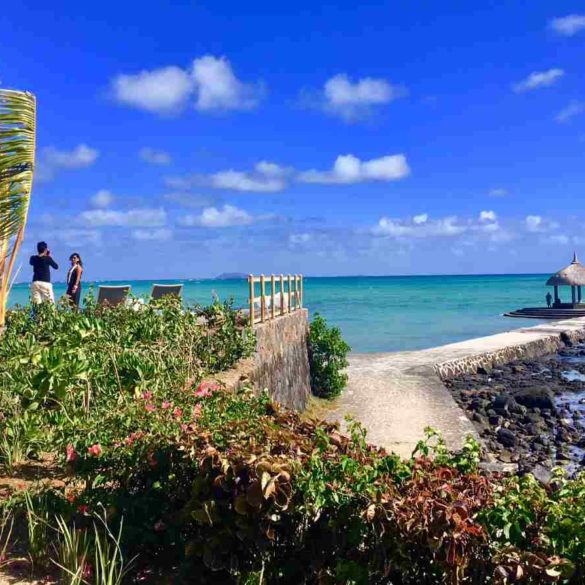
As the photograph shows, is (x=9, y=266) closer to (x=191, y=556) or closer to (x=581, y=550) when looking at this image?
(x=191, y=556)

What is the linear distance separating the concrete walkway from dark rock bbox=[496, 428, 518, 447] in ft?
2.77

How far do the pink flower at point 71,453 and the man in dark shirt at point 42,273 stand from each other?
933 centimetres

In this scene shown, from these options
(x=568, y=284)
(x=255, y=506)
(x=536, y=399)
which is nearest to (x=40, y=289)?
(x=255, y=506)

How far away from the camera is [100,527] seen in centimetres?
392

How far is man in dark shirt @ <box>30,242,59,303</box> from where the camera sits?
13.1 m

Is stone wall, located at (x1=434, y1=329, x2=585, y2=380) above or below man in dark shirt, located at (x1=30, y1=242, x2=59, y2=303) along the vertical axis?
below

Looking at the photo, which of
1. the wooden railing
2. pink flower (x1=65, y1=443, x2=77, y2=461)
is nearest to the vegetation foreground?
pink flower (x1=65, y1=443, x2=77, y2=461)

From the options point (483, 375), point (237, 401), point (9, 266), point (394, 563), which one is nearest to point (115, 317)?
point (9, 266)

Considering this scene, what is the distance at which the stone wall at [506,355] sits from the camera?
65.6 feet

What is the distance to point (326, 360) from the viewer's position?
16.1 m

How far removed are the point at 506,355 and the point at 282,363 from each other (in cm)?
1310

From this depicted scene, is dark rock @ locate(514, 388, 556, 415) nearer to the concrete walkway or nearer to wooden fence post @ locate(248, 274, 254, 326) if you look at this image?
the concrete walkway

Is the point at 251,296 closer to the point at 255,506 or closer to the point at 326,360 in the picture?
the point at 326,360

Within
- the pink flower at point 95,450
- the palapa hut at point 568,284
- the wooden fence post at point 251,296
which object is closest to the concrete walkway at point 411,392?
the wooden fence post at point 251,296
